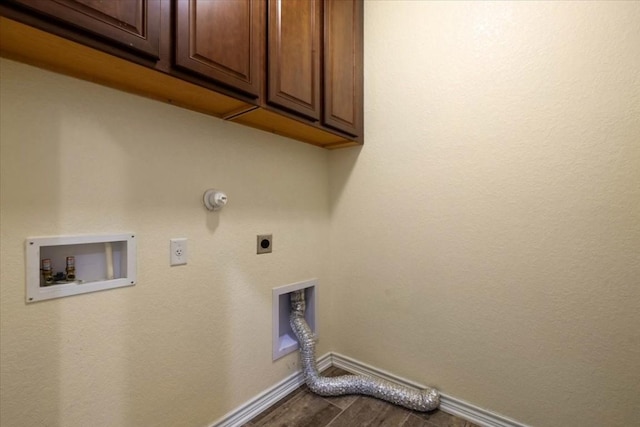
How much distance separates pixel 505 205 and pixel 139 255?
5.36ft

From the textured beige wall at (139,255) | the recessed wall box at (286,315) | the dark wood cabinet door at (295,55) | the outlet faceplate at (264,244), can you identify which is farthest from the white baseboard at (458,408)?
the dark wood cabinet door at (295,55)

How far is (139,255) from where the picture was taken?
3.51 ft

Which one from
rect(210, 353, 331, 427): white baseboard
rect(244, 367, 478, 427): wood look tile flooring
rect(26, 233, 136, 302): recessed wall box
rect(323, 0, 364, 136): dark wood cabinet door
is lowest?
rect(244, 367, 478, 427): wood look tile flooring

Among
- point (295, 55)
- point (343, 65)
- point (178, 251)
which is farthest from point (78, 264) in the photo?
point (343, 65)

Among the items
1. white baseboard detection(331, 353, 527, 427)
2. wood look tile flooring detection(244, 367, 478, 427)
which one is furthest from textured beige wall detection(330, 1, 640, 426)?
wood look tile flooring detection(244, 367, 478, 427)

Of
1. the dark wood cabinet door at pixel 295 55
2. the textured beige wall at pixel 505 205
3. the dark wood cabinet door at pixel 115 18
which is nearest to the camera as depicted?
the dark wood cabinet door at pixel 115 18

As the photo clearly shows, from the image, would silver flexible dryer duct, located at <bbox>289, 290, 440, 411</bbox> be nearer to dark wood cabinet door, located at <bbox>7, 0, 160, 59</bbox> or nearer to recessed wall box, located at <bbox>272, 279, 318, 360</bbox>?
recessed wall box, located at <bbox>272, 279, 318, 360</bbox>

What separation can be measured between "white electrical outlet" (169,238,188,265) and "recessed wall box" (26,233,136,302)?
14cm

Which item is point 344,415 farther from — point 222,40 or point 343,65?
point 343,65

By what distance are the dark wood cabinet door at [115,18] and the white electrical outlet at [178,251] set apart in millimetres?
708

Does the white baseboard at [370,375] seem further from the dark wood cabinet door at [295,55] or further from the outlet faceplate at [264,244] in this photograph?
the dark wood cabinet door at [295,55]

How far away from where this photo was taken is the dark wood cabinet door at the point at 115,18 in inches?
27.4

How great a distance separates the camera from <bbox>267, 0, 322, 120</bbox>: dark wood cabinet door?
1.18 metres

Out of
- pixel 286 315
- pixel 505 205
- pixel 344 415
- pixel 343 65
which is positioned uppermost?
pixel 343 65
